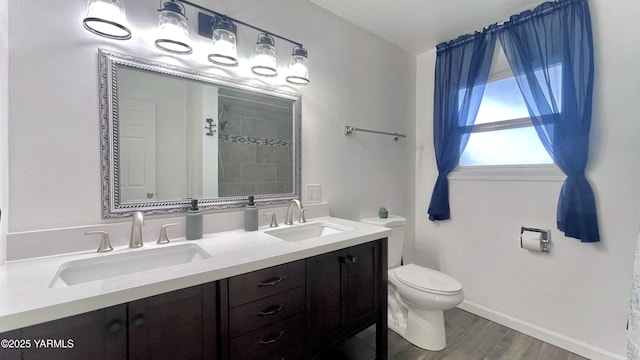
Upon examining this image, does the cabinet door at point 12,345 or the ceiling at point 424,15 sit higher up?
the ceiling at point 424,15

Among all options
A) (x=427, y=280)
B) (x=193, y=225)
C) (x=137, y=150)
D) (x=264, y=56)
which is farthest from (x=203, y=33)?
(x=427, y=280)

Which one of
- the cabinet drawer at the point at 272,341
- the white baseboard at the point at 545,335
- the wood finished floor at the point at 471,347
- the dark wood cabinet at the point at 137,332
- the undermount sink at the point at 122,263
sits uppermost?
the undermount sink at the point at 122,263

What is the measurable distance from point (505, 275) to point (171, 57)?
2684mm

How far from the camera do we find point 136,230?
115cm

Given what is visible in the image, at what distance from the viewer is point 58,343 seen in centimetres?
69

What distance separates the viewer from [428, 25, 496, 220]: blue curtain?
7.10 feet

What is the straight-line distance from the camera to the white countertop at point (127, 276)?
2.18 feet

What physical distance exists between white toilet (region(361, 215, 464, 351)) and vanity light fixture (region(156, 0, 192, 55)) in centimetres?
171

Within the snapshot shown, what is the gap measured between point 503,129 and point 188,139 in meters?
2.26

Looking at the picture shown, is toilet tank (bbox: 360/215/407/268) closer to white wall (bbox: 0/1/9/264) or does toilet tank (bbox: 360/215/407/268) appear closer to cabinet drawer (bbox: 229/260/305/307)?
cabinet drawer (bbox: 229/260/305/307)

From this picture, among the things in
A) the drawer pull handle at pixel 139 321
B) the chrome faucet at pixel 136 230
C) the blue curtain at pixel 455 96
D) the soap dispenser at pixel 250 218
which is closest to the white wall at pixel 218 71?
the chrome faucet at pixel 136 230

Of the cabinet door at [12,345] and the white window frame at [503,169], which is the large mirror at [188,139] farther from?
the white window frame at [503,169]

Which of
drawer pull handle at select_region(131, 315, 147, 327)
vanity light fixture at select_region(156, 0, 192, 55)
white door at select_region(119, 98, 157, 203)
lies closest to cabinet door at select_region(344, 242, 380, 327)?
drawer pull handle at select_region(131, 315, 147, 327)

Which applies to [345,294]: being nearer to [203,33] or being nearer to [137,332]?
[137,332]
